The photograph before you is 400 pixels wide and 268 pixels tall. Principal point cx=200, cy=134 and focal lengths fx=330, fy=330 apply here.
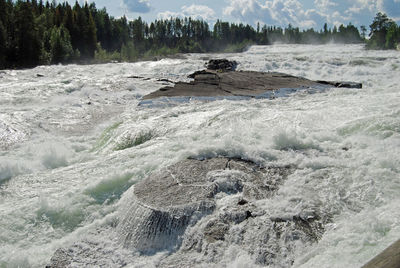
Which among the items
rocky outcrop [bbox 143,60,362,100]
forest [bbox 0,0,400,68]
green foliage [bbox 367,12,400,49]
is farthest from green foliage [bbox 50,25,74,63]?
green foliage [bbox 367,12,400,49]

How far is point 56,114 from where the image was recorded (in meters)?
10.6

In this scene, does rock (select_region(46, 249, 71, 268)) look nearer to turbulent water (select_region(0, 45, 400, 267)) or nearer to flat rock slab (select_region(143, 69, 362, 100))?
turbulent water (select_region(0, 45, 400, 267))

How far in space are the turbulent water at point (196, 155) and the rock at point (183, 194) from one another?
0.56 ft

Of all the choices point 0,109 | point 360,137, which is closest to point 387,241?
point 360,137

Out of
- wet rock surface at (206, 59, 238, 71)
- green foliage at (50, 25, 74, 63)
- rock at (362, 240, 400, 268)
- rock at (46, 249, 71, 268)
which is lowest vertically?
rock at (46, 249, 71, 268)

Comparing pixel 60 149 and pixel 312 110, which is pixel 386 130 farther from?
pixel 60 149

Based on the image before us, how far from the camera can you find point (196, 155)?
5508 millimetres

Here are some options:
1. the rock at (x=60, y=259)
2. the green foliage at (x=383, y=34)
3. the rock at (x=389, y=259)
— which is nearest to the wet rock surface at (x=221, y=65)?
the rock at (x=60, y=259)

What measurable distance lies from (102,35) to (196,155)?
7246 centimetres

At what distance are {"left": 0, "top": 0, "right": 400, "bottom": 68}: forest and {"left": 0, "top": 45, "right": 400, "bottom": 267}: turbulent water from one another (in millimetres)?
30524

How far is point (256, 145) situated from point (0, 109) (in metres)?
A: 9.04

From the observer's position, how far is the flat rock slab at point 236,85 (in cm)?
1220

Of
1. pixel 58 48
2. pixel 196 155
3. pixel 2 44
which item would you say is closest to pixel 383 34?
pixel 58 48

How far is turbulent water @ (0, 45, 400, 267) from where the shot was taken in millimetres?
3496
